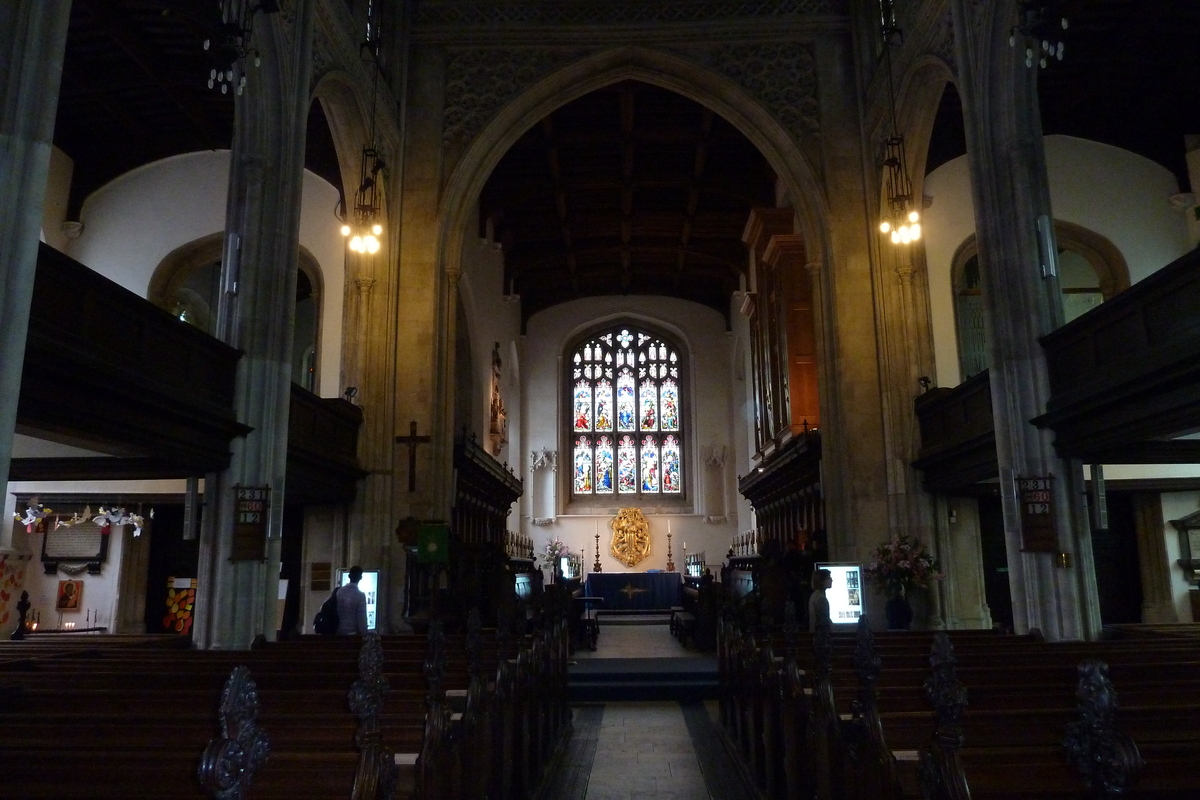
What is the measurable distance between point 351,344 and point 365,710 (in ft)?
33.4

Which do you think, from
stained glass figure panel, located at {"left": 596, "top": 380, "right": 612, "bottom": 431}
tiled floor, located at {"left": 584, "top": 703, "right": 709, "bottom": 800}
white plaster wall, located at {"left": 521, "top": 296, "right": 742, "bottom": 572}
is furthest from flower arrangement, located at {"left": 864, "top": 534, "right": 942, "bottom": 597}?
stained glass figure panel, located at {"left": 596, "top": 380, "right": 612, "bottom": 431}

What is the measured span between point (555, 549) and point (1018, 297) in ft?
55.0

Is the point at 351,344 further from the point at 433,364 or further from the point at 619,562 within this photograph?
the point at 619,562

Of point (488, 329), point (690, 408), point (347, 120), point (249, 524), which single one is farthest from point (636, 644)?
point (690, 408)

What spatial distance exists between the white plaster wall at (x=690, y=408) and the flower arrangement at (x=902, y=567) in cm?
1311

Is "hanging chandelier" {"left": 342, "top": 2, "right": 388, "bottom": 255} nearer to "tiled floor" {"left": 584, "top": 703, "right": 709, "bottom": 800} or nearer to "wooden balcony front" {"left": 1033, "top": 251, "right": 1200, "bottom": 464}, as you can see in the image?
"tiled floor" {"left": 584, "top": 703, "right": 709, "bottom": 800}

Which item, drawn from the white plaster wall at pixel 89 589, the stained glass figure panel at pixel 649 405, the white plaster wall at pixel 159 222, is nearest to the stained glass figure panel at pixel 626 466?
the stained glass figure panel at pixel 649 405

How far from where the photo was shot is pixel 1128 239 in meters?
12.6

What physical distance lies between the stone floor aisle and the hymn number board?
3.21m

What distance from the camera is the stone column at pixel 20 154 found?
467 centimetres

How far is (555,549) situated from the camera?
2333 cm

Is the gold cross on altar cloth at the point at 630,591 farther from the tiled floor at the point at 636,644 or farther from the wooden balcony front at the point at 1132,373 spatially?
the wooden balcony front at the point at 1132,373

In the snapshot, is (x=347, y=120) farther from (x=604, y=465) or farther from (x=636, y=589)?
(x=604, y=465)

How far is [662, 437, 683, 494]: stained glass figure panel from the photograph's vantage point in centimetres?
2509
